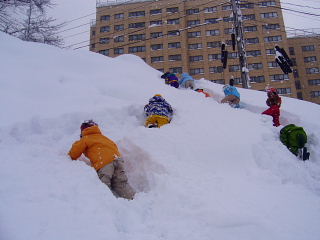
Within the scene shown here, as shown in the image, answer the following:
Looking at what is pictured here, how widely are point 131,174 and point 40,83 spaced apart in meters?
3.40

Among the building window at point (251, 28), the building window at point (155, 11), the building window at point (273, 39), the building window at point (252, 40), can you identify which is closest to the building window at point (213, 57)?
the building window at point (252, 40)

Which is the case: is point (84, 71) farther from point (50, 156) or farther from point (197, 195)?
point (197, 195)

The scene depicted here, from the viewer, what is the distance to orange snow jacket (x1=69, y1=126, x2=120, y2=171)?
3.94 m

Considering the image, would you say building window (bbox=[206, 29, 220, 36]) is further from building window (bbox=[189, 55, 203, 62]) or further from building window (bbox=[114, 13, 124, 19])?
building window (bbox=[114, 13, 124, 19])

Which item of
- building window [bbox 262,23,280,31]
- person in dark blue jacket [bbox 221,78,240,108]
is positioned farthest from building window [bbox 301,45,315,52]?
person in dark blue jacket [bbox 221,78,240,108]

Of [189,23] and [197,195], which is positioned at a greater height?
[189,23]

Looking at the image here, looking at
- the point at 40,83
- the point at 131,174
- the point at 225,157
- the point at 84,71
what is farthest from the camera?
the point at 84,71

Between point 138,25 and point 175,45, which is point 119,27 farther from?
point 175,45

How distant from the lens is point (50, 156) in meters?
3.73

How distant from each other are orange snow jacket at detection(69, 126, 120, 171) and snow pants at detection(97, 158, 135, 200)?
0.07 meters

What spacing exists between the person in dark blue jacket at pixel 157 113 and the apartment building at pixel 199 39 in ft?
131

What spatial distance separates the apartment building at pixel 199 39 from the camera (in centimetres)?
4519

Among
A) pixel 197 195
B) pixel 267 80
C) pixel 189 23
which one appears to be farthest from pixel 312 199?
pixel 189 23

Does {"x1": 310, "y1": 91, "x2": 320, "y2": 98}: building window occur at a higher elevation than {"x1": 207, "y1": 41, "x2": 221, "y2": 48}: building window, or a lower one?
lower
